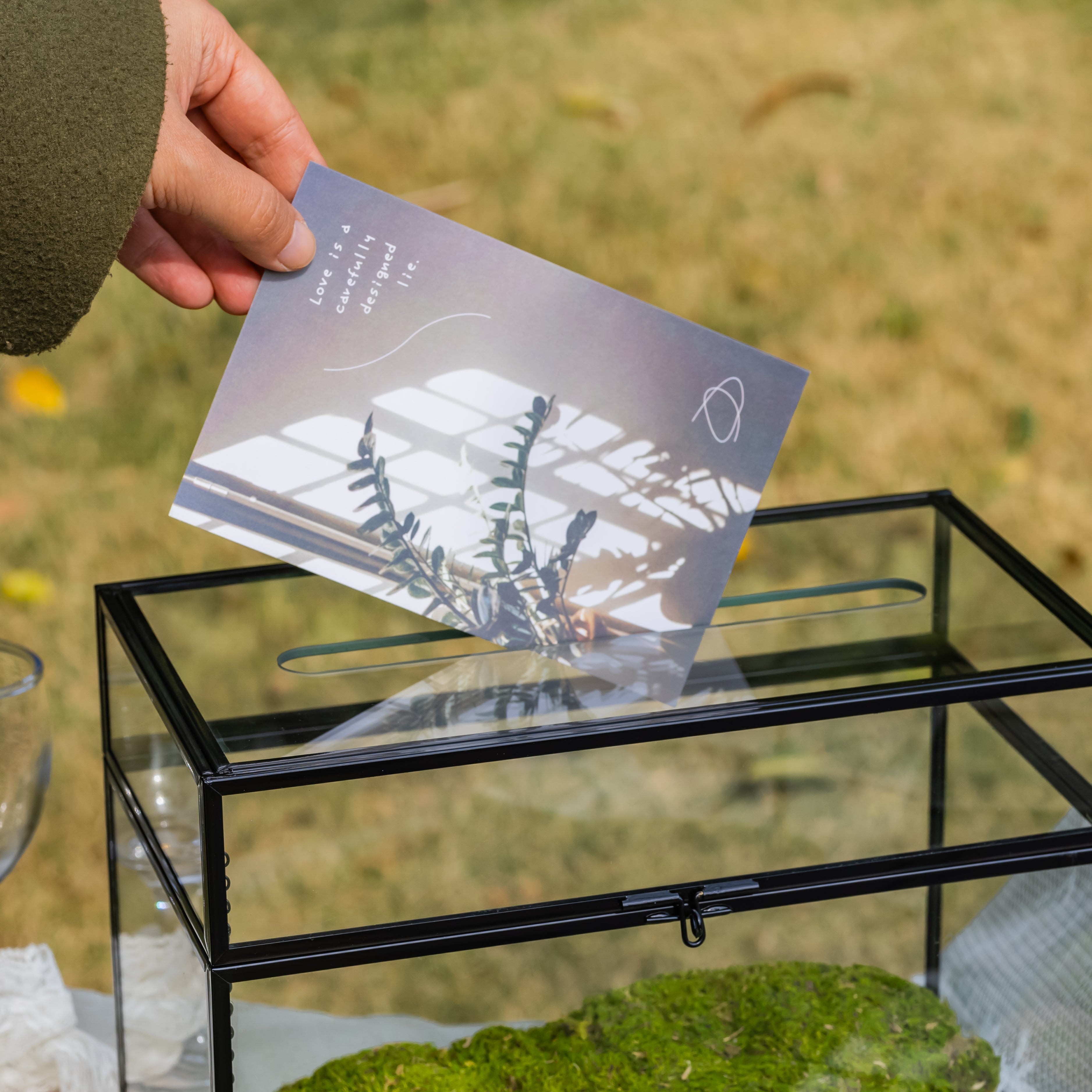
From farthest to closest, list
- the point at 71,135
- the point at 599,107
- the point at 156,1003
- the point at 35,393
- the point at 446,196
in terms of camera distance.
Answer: the point at 599,107 < the point at 446,196 < the point at 35,393 < the point at 156,1003 < the point at 71,135

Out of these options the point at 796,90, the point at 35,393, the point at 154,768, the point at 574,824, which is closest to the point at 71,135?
the point at 154,768

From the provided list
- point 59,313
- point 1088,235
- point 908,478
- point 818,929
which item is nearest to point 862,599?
point 818,929

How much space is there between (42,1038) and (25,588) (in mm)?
1089

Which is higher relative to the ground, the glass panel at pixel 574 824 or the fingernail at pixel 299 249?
the fingernail at pixel 299 249

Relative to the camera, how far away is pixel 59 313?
0.72m

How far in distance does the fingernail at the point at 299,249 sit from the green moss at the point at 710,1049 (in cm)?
46

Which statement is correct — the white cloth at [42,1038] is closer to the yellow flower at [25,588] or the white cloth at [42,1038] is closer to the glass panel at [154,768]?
the glass panel at [154,768]

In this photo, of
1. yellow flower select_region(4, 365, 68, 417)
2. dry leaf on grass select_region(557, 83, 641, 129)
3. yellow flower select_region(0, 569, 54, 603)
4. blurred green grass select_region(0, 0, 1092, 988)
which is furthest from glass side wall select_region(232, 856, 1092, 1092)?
dry leaf on grass select_region(557, 83, 641, 129)

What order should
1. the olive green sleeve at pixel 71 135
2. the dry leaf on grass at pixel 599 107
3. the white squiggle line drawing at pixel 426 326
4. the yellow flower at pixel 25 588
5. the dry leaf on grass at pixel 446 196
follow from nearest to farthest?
1. the olive green sleeve at pixel 71 135
2. the white squiggle line drawing at pixel 426 326
3. the yellow flower at pixel 25 588
4. the dry leaf on grass at pixel 446 196
5. the dry leaf on grass at pixel 599 107

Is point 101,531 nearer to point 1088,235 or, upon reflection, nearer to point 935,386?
point 935,386

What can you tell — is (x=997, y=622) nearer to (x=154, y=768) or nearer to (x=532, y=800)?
(x=532, y=800)

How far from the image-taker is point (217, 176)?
73 centimetres

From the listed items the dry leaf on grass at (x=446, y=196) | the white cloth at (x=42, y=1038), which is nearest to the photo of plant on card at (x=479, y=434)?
the white cloth at (x=42, y=1038)

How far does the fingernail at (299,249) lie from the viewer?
2.43ft
